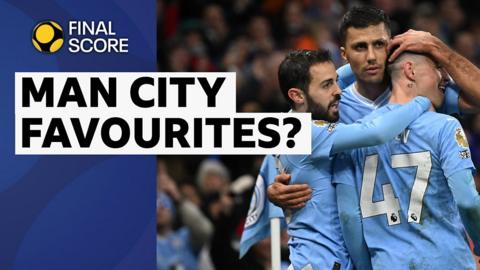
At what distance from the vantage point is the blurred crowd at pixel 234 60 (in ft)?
35.1

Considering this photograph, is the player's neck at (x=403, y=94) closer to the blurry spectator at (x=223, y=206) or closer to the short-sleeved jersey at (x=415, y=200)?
the short-sleeved jersey at (x=415, y=200)

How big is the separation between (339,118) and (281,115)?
22.1 inches

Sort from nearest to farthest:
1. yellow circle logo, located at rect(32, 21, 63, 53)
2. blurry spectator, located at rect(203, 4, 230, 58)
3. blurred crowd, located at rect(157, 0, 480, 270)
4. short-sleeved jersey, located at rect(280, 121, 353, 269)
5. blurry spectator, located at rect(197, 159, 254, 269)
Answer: yellow circle logo, located at rect(32, 21, 63, 53), short-sleeved jersey, located at rect(280, 121, 353, 269), blurry spectator, located at rect(197, 159, 254, 269), blurred crowd, located at rect(157, 0, 480, 270), blurry spectator, located at rect(203, 4, 230, 58)

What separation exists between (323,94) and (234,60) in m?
7.38

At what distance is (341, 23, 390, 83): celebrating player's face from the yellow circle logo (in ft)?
5.21

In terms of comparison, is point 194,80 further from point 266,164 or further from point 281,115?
point 266,164

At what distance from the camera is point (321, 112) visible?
633cm

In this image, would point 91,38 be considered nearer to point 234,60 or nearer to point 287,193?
point 287,193

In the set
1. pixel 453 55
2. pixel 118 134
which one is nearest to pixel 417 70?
pixel 453 55

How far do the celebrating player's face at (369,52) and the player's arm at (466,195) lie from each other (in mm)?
799

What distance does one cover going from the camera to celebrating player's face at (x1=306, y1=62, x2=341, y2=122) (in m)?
6.32

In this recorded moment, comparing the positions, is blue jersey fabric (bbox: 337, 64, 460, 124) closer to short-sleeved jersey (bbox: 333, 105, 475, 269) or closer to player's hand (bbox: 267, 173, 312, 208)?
short-sleeved jersey (bbox: 333, 105, 475, 269)

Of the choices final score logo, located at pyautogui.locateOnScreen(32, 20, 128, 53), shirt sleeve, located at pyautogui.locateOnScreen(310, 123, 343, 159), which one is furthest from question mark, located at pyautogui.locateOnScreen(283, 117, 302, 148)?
final score logo, located at pyautogui.locateOnScreen(32, 20, 128, 53)

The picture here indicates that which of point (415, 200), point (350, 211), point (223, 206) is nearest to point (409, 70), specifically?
point (415, 200)
